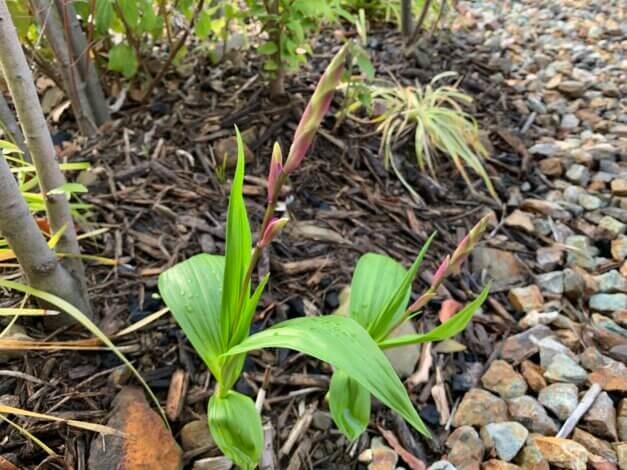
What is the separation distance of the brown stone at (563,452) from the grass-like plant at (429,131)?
120 centimetres

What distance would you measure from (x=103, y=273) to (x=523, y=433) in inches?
49.9

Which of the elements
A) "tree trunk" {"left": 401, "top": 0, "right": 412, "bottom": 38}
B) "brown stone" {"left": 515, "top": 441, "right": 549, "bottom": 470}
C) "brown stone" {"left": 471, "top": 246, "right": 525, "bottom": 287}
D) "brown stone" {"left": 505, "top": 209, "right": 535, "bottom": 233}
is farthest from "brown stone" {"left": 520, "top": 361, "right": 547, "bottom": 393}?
"tree trunk" {"left": 401, "top": 0, "right": 412, "bottom": 38}

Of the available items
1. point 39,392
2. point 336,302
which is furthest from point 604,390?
point 39,392

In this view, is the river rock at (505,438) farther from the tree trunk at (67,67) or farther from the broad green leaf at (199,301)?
the tree trunk at (67,67)

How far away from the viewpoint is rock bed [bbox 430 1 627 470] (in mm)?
1370

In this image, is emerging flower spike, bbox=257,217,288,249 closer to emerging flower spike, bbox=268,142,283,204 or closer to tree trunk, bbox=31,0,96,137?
emerging flower spike, bbox=268,142,283,204

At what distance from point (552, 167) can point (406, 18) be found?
135 centimetres

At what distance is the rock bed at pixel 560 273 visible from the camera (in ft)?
4.50

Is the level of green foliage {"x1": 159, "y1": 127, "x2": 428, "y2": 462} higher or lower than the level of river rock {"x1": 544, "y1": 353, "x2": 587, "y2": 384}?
higher

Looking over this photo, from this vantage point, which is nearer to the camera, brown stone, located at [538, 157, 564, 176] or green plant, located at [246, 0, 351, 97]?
green plant, located at [246, 0, 351, 97]

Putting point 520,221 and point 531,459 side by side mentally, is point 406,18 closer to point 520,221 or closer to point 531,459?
point 520,221

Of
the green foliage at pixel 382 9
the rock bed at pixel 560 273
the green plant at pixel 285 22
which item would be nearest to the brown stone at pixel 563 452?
the rock bed at pixel 560 273

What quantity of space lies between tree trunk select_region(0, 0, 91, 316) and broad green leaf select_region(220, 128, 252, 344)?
44cm

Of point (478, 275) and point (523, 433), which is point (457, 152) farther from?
point (523, 433)
